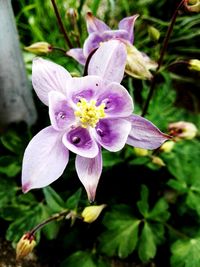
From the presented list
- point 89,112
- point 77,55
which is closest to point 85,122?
point 89,112

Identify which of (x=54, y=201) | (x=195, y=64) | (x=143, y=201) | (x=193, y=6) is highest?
(x=193, y=6)

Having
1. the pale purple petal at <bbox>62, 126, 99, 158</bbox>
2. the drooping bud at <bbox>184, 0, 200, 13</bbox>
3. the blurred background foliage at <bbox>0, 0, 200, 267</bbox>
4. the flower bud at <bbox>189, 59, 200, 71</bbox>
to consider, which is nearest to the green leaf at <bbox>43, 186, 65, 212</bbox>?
the blurred background foliage at <bbox>0, 0, 200, 267</bbox>

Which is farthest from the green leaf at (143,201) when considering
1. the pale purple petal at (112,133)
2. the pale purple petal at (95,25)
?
the pale purple petal at (95,25)

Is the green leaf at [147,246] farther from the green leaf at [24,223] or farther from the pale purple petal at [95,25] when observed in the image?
the pale purple petal at [95,25]

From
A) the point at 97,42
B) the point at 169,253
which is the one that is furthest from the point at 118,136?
the point at 169,253

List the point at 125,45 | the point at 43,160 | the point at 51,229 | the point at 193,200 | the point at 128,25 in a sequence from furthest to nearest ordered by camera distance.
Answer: the point at 193,200
the point at 51,229
the point at 128,25
the point at 125,45
the point at 43,160

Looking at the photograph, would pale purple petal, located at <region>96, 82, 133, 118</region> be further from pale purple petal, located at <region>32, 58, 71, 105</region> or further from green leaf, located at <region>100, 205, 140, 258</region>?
green leaf, located at <region>100, 205, 140, 258</region>

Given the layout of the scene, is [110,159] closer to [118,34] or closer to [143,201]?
[143,201]
